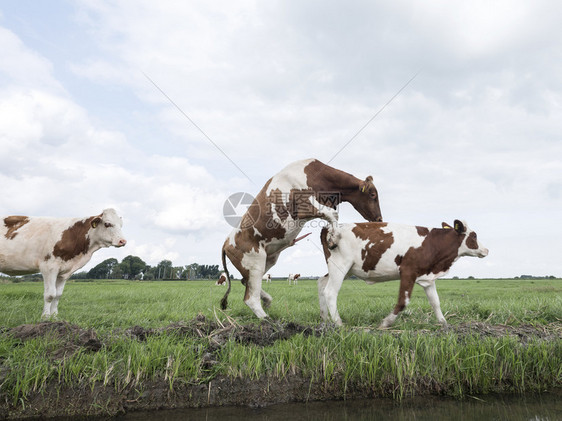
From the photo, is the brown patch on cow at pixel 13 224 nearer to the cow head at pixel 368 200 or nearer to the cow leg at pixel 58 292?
the cow leg at pixel 58 292

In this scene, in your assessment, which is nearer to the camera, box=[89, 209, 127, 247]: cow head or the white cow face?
the white cow face

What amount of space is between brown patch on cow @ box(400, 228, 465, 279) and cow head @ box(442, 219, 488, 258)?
2.8 inches

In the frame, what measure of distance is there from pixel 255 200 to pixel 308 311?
2.72 meters

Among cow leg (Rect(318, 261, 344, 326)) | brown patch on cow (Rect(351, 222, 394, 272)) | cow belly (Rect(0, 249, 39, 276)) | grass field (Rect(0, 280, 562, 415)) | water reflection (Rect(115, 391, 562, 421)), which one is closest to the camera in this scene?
water reflection (Rect(115, 391, 562, 421))

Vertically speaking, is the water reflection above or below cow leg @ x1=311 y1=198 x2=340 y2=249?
below

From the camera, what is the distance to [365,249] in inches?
257

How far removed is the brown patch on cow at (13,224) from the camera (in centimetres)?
824

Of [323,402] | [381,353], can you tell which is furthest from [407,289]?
[323,402]

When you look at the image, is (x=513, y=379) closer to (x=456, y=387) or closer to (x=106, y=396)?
(x=456, y=387)

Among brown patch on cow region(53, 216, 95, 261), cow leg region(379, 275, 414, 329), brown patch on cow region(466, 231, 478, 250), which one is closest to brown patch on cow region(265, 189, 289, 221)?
cow leg region(379, 275, 414, 329)

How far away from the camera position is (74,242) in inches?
322

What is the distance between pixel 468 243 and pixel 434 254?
799 millimetres

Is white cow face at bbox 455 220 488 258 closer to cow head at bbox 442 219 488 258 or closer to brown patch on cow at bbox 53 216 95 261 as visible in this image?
cow head at bbox 442 219 488 258

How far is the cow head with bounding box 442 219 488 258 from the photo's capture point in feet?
22.3
